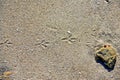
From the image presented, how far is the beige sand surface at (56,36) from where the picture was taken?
1.92 metres

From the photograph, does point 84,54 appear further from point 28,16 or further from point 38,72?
point 28,16

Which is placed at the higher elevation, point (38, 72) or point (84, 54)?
point (84, 54)

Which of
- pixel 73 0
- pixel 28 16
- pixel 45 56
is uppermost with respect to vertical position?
pixel 73 0

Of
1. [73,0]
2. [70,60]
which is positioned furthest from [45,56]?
[73,0]

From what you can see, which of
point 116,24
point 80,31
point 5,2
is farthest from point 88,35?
point 5,2

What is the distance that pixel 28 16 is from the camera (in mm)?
1928

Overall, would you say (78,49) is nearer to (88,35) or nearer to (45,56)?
(88,35)

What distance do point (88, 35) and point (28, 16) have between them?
1.64 feet

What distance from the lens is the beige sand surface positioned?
1923 millimetres

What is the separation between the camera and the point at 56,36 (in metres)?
1.95

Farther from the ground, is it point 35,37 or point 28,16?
point 28,16

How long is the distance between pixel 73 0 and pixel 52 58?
0.49 meters

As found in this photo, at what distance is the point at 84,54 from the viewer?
6.40ft

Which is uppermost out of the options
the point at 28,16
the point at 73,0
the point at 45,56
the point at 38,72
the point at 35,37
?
the point at 73,0
